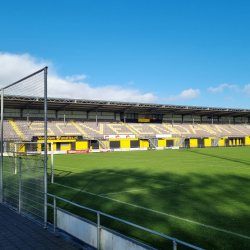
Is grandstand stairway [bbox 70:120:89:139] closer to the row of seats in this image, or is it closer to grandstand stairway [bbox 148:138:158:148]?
the row of seats

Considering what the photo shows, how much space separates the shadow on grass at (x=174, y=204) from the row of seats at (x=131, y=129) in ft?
80.7

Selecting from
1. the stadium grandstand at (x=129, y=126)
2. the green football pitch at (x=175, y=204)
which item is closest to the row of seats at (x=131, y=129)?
the stadium grandstand at (x=129, y=126)

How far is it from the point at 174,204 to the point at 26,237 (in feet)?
16.1

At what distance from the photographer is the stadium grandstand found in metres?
43.3

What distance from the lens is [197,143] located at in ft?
182

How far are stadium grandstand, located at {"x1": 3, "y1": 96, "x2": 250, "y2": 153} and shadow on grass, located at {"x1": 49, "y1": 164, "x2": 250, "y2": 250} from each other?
2482cm

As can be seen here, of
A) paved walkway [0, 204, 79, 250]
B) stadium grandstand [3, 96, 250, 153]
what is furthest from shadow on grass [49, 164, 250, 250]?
stadium grandstand [3, 96, 250, 153]

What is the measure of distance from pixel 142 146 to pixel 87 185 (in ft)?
124

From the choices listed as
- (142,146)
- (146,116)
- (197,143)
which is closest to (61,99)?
(142,146)

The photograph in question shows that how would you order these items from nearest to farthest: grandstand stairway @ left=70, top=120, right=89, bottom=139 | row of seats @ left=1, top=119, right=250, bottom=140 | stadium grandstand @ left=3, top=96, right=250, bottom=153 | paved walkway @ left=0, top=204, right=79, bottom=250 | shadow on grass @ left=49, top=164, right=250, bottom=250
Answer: paved walkway @ left=0, top=204, right=79, bottom=250 < shadow on grass @ left=49, top=164, right=250, bottom=250 < stadium grandstand @ left=3, top=96, right=250, bottom=153 < row of seats @ left=1, top=119, right=250, bottom=140 < grandstand stairway @ left=70, top=120, right=89, bottom=139

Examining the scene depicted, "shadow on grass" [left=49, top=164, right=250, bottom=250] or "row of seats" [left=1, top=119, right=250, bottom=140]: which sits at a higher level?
"row of seats" [left=1, top=119, right=250, bottom=140]

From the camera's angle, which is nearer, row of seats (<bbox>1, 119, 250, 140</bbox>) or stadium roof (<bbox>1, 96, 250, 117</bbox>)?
stadium roof (<bbox>1, 96, 250, 117</bbox>)

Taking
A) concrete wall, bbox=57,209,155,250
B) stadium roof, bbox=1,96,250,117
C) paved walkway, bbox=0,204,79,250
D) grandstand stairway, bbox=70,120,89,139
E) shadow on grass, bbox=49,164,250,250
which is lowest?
shadow on grass, bbox=49,164,250,250

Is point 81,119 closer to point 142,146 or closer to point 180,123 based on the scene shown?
point 142,146
